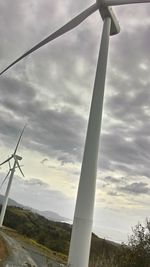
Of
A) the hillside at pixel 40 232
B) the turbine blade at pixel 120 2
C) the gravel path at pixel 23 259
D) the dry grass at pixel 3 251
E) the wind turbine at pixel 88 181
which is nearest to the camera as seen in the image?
the wind turbine at pixel 88 181

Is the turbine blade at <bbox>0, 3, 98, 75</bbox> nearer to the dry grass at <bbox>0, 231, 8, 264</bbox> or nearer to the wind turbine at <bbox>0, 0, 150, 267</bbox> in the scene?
the wind turbine at <bbox>0, 0, 150, 267</bbox>

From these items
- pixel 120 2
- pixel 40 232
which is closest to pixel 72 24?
pixel 120 2

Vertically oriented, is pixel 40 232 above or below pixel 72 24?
below

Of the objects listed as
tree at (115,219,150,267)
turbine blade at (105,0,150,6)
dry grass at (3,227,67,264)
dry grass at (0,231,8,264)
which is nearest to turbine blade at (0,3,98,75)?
turbine blade at (105,0,150,6)

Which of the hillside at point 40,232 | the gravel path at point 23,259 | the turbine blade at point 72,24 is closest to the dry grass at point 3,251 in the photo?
the gravel path at point 23,259

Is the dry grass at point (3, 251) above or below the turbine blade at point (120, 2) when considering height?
below

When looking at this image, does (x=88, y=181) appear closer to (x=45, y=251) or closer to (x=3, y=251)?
(x=3, y=251)

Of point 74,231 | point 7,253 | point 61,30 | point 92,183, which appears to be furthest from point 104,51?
point 7,253

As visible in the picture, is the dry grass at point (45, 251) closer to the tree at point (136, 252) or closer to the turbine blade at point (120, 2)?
the tree at point (136, 252)

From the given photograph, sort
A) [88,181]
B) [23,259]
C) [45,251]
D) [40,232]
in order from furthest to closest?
1. [40,232]
2. [45,251]
3. [23,259]
4. [88,181]

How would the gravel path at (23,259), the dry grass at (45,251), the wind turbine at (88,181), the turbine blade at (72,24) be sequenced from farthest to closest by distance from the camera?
the dry grass at (45,251), the gravel path at (23,259), the turbine blade at (72,24), the wind turbine at (88,181)

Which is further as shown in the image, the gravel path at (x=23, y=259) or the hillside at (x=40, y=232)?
the hillside at (x=40, y=232)

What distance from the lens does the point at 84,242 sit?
13.8 meters

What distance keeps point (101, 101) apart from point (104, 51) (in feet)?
12.3
